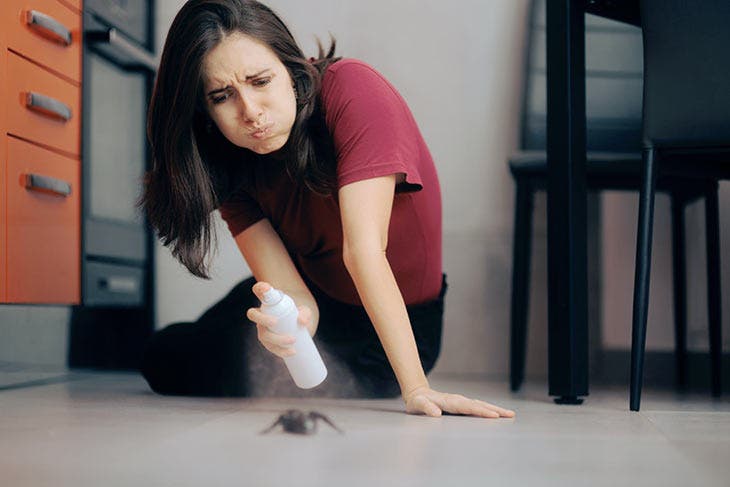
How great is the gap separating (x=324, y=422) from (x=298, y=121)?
41 centimetres

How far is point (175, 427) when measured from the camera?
1.10 m

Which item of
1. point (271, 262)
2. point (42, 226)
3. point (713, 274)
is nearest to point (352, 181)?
point (271, 262)

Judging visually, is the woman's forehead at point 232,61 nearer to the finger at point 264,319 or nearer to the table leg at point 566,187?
the finger at point 264,319

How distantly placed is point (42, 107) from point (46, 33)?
0.16 meters

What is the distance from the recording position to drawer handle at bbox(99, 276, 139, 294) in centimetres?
204

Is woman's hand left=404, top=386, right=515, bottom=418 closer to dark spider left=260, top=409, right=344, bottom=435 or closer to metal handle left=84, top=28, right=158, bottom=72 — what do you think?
dark spider left=260, top=409, right=344, bottom=435

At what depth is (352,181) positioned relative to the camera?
1.21m

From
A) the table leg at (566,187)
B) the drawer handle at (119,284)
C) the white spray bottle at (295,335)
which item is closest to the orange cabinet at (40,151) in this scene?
the drawer handle at (119,284)

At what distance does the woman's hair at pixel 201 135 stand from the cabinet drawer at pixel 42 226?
17.8 inches

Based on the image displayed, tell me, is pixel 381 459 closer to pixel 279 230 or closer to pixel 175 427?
pixel 175 427

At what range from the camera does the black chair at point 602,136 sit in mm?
1859

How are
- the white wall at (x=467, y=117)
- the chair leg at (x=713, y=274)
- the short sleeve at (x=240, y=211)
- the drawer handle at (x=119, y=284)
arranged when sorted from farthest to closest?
the white wall at (x=467, y=117), the drawer handle at (x=119, y=284), the chair leg at (x=713, y=274), the short sleeve at (x=240, y=211)

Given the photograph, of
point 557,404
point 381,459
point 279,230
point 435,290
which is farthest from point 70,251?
point 381,459

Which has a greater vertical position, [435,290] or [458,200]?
[458,200]
